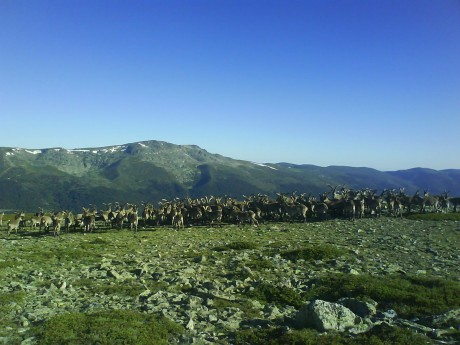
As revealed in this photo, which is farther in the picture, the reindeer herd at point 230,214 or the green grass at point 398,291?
the reindeer herd at point 230,214

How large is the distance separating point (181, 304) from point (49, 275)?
28.8 feet

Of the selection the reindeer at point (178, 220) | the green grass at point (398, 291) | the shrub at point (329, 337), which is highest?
the green grass at point (398, 291)

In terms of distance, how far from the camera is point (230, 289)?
59.5 ft

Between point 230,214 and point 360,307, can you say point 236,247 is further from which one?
point 230,214

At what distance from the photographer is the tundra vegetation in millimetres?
13023

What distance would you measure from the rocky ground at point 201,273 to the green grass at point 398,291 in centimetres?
63

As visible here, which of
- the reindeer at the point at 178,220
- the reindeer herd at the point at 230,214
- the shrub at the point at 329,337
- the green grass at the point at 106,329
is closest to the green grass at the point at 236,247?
the green grass at the point at 106,329

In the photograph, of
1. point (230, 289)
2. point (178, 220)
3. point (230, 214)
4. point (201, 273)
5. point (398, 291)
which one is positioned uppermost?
point (398, 291)

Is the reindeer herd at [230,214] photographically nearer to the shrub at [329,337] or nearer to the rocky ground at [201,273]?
the rocky ground at [201,273]

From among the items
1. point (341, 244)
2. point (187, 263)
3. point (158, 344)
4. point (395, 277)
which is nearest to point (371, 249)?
point (341, 244)

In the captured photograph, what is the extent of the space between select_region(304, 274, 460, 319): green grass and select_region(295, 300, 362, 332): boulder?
242cm

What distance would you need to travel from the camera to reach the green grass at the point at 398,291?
15.0m

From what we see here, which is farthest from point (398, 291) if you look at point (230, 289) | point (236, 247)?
point (236, 247)

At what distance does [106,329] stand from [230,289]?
6505mm
